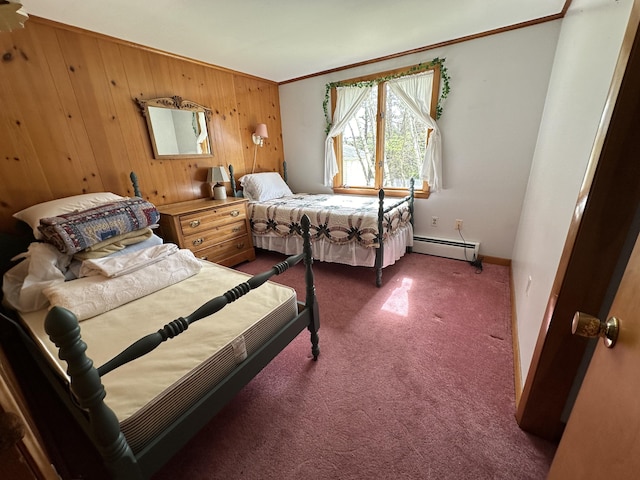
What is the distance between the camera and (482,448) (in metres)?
1.13

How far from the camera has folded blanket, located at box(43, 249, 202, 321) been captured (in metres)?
1.27

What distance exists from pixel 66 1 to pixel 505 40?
3.40 metres

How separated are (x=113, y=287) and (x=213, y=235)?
4.31 feet

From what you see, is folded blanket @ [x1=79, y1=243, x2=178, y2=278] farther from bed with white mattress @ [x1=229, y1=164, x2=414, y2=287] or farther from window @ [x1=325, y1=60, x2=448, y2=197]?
window @ [x1=325, y1=60, x2=448, y2=197]

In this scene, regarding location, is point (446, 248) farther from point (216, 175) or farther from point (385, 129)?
point (216, 175)

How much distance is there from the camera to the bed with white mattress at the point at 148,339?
0.72 metres

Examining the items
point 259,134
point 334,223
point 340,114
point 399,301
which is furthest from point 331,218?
point 259,134

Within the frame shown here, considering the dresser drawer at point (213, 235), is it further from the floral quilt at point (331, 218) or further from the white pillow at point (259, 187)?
the white pillow at point (259, 187)

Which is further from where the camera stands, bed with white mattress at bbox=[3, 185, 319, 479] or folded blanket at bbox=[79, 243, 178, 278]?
folded blanket at bbox=[79, 243, 178, 278]

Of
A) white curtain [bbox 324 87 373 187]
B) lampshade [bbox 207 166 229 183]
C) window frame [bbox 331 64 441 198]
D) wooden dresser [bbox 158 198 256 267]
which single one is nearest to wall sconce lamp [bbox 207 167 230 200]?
lampshade [bbox 207 166 229 183]

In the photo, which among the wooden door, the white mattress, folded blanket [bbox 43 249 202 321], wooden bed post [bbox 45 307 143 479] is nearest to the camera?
the wooden door

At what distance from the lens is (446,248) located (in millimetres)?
2996

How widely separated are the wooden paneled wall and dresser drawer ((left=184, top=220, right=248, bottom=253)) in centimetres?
61

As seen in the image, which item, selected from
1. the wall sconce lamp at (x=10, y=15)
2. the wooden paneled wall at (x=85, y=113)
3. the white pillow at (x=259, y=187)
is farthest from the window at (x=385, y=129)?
the wall sconce lamp at (x=10, y=15)
